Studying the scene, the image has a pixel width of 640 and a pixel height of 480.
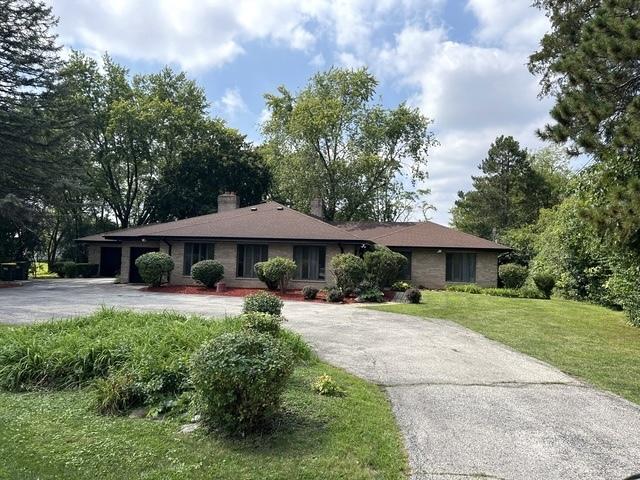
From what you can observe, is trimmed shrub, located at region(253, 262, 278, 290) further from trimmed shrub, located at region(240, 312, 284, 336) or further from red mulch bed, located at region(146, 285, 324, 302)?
trimmed shrub, located at region(240, 312, 284, 336)

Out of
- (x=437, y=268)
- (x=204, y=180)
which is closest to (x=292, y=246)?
(x=437, y=268)

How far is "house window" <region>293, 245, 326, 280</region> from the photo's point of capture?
2122 cm

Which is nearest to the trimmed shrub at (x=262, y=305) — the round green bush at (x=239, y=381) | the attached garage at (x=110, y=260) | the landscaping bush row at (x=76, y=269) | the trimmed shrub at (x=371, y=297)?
the round green bush at (x=239, y=381)

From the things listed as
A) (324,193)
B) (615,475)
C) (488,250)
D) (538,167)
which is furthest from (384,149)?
(615,475)

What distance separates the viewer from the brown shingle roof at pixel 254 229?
21.1 meters

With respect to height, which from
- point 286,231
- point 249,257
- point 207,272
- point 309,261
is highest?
point 286,231

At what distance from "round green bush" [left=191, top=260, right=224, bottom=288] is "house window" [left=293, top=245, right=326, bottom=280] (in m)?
3.52

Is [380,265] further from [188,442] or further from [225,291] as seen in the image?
[188,442]

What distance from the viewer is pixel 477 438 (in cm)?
441

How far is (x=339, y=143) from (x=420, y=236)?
45.8 feet

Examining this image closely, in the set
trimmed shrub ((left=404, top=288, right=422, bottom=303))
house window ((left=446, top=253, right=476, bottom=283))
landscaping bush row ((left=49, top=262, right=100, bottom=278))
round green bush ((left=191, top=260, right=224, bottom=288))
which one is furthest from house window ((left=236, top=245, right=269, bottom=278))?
landscaping bush row ((left=49, top=262, right=100, bottom=278))

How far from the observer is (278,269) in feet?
63.8

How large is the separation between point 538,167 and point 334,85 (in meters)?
23.3

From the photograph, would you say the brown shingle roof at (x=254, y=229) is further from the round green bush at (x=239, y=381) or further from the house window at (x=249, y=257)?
the round green bush at (x=239, y=381)
